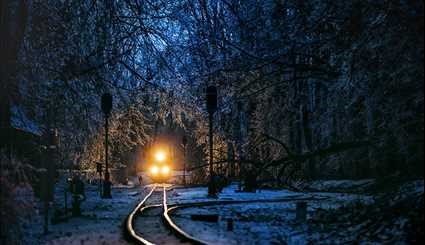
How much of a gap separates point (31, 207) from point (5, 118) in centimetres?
307

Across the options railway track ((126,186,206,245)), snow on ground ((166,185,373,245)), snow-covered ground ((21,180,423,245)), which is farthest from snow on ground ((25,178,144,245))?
snow on ground ((166,185,373,245))

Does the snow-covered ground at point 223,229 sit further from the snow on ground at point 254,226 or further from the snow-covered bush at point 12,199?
the snow-covered bush at point 12,199

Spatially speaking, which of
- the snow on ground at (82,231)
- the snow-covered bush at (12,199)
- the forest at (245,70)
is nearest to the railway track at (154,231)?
the snow on ground at (82,231)

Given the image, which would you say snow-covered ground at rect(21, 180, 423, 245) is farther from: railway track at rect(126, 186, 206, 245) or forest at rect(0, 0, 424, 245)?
forest at rect(0, 0, 424, 245)

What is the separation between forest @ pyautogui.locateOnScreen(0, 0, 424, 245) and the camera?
667 cm

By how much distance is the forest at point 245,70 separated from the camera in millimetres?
6672

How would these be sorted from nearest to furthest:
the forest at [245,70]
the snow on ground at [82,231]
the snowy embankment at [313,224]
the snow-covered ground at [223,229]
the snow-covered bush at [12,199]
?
the snow-covered bush at [12,199], the forest at [245,70], the snowy embankment at [313,224], the snow-covered ground at [223,229], the snow on ground at [82,231]

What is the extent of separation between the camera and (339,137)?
844cm

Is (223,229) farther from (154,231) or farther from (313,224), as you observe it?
(313,224)

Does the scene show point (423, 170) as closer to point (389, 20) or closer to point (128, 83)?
point (389, 20)

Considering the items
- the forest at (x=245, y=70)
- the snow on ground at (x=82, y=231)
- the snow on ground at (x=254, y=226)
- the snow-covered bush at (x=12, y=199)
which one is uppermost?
the forest at (x=245, y=70)

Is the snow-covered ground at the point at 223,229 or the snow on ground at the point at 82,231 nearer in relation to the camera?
the snow-covered ground at the point at 223,229

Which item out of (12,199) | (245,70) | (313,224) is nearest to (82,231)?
(313,224)

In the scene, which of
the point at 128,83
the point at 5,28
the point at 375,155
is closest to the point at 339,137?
the point at 375,155
